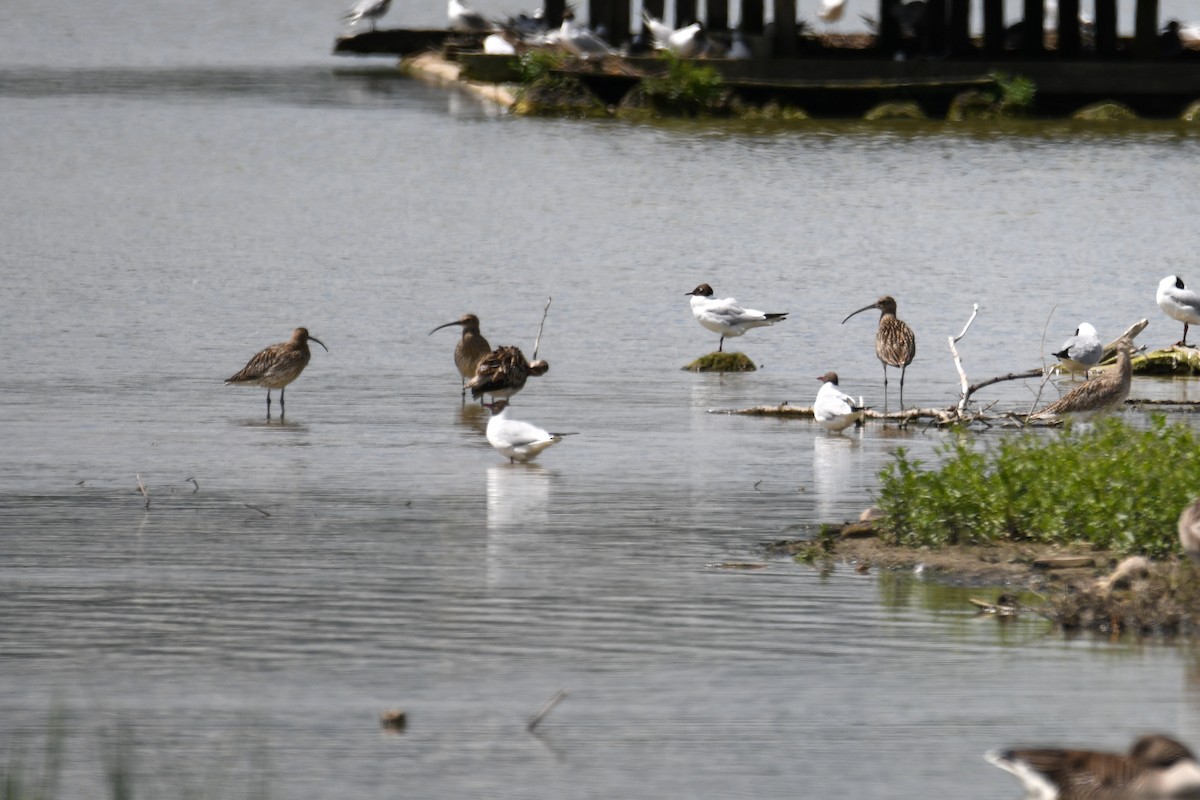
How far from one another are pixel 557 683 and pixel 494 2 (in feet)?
302

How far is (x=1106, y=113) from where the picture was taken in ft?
153

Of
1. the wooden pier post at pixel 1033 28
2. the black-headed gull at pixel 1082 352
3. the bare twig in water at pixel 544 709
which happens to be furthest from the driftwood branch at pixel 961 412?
the wooden pier post at pixel 1033 28

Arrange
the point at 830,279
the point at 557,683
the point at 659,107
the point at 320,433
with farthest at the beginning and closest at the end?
the point at 659,107 < the point at 830,279 < the point at 320,433 < the point at 557,683

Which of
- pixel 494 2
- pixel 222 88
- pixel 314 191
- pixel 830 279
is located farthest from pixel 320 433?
pixel 494 2

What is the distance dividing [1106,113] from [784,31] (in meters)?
6.37

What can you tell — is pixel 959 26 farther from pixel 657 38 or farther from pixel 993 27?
pixel 657 38

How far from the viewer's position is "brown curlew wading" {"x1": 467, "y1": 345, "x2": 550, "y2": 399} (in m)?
16.8

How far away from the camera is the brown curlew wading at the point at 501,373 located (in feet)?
55.3

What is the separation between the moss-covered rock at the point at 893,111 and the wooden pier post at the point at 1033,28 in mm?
3576

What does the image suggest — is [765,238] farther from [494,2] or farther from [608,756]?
[494,2]

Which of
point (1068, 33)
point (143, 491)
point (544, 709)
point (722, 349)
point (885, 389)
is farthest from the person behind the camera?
point (1068, 33)

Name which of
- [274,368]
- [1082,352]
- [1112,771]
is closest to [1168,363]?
[1082,352]

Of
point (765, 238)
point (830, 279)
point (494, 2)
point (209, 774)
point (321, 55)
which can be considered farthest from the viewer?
point (494, 2)

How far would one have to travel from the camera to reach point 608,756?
830cm
